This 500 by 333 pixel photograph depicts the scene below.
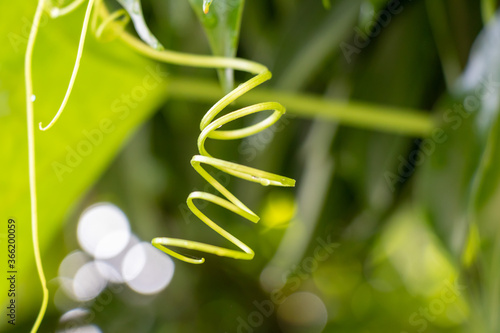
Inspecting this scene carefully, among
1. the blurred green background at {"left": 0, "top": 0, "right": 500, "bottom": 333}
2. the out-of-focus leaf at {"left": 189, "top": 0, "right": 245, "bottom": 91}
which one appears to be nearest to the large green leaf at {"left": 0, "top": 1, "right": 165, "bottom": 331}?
the blurred green background at {"left": 0, "top": 0, "right": 500, "bottom": 333}

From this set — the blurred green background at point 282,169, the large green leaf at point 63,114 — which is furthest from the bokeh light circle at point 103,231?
the large green leaf at point 63,114

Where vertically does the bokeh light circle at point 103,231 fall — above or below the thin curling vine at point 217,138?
below

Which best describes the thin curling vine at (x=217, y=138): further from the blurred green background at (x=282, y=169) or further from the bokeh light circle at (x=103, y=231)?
the bokeh light circle at (x=103, y=231)

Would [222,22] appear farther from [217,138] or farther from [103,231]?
[103,231]

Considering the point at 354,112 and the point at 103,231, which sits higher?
the point at 354,112

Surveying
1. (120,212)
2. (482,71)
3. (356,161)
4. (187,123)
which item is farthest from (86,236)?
(482,71)

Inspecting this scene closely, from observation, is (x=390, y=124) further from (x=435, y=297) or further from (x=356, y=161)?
(x=435, y=297)

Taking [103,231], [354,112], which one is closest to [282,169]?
[354,112]

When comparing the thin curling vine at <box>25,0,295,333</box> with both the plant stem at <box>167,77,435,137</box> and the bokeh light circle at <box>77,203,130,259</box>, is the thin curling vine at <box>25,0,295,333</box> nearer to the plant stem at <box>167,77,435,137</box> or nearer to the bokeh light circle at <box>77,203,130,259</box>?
the plant stem at <box>167,77,435,137</box>
